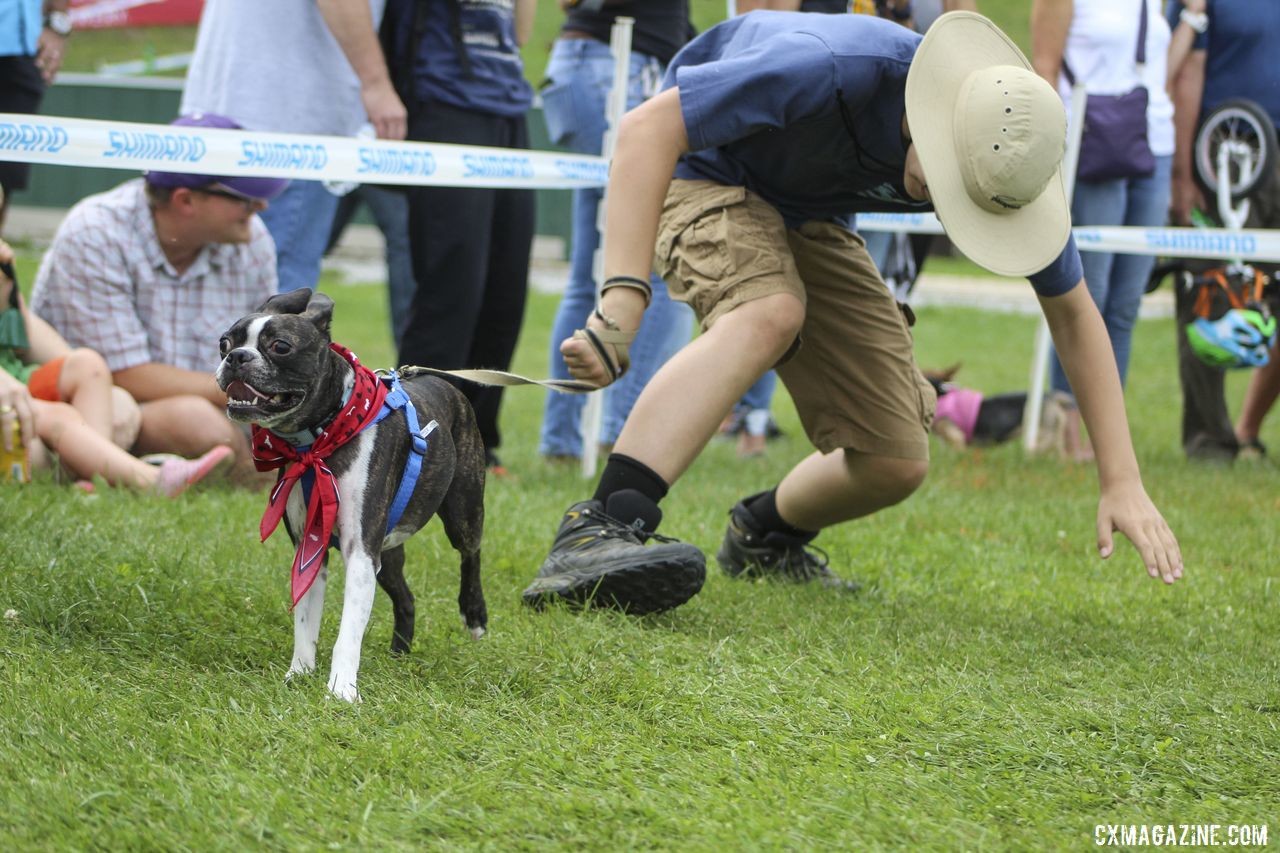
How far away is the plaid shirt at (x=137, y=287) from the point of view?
18.1 feet

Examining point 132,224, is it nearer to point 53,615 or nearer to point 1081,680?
point 53,615

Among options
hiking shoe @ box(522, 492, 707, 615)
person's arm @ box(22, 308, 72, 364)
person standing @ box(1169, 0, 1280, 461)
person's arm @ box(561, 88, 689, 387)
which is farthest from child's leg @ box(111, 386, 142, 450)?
person standing @ box(1169, 0, 1280, 461)

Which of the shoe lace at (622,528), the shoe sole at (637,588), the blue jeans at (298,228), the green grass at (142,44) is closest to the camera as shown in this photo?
the shoe sole at (637,588)

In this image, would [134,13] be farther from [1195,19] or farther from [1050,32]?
[1050,32]

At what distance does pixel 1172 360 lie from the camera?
45.4 ft

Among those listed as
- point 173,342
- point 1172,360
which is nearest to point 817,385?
point 173,342

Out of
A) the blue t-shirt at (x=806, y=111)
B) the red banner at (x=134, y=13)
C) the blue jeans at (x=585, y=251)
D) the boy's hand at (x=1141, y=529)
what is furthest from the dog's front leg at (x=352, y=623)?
the red banner at (x=134, y=13)

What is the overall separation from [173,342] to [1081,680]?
11.9 ft

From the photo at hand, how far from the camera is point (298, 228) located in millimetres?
6277

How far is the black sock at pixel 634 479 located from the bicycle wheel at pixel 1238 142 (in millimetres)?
4826

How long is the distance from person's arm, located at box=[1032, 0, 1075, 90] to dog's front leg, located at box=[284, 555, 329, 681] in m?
5.17

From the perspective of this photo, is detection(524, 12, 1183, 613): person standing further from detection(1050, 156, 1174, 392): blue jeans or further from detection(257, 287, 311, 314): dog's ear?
detection(1050, 156, 1174, 392): blue jeans

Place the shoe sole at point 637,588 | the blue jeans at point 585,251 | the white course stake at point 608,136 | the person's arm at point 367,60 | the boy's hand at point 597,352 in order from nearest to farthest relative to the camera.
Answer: the boy's hand at point 597,352 → the shoe sole at point 637,588 → the person's arm at point 367,60 → the white course stake at point 608,136 → the blue jeans at point 585,251

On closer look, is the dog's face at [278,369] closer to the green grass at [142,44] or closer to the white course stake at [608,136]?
the white course stake at [608,136]
